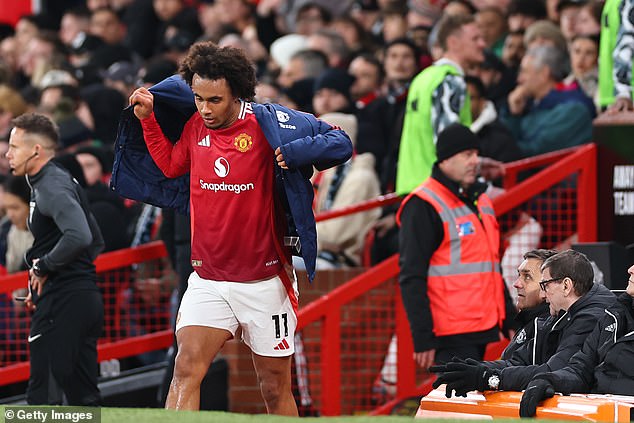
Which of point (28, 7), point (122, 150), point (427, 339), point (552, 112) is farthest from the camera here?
point (28, 7)

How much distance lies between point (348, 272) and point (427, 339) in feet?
6.87

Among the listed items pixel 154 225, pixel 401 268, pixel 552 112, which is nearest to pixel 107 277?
pixel 154 225

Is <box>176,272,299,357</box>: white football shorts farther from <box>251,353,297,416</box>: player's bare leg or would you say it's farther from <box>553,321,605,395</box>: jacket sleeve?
<box>553,321,605,395</box>: jacket sleeve

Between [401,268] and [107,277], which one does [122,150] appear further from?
[107,277]

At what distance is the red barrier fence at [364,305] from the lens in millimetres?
10156

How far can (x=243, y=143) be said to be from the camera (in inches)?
291

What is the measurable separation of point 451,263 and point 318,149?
1920 millimetres

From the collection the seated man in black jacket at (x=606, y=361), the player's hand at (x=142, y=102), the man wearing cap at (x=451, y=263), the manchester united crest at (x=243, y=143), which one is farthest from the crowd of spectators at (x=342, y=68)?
the seated man in black jacket at (x=606, y=361)

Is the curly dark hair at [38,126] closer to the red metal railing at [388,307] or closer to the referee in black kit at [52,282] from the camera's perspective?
the referee in black kit at [52,282]

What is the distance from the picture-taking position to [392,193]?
11625mm

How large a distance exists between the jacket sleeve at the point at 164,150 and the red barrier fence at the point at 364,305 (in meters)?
2.62

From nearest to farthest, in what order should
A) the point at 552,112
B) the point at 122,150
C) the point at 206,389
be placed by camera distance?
the point at 122,150 < the point at 206,389 < the point at 552,112

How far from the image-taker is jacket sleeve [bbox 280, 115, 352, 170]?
23.4 ft

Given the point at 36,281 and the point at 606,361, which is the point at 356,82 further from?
the point at 606,361
